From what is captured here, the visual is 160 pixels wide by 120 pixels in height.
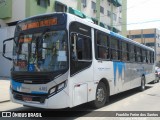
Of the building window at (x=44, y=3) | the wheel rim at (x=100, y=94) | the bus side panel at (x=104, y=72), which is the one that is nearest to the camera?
the bus side panel at (x=104, y=72)

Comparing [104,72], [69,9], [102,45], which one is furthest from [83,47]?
[69,9]

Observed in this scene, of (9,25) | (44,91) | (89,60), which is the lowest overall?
(44,91)

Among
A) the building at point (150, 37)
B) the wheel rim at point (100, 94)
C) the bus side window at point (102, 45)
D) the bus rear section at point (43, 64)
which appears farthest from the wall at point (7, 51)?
the building at point (150, 37)

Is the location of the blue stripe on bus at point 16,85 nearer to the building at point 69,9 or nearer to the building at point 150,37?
the building at point 69,9

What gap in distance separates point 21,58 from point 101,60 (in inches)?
119

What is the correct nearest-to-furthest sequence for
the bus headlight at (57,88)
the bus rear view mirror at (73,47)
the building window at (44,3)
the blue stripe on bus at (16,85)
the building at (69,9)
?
the bus headlight at (57,88)
the bus rear view mirror at (73,47)
the blue stripe on bus at (16,85)
the building at (69,9)
the building window at (44,3)

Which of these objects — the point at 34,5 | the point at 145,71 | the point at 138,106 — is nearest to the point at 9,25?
the point at 34,5

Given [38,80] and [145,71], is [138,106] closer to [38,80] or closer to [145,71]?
[38,80]

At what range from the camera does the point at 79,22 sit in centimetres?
842

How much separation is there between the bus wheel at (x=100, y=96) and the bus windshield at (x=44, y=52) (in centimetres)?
245

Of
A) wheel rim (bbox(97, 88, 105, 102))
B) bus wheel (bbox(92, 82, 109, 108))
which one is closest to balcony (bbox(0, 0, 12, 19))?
bus wheel (bbox(92, 82, 109, 108))

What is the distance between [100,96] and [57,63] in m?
2.82

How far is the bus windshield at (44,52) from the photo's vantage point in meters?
7.59

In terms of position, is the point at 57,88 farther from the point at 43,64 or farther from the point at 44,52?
the point at 44,52
